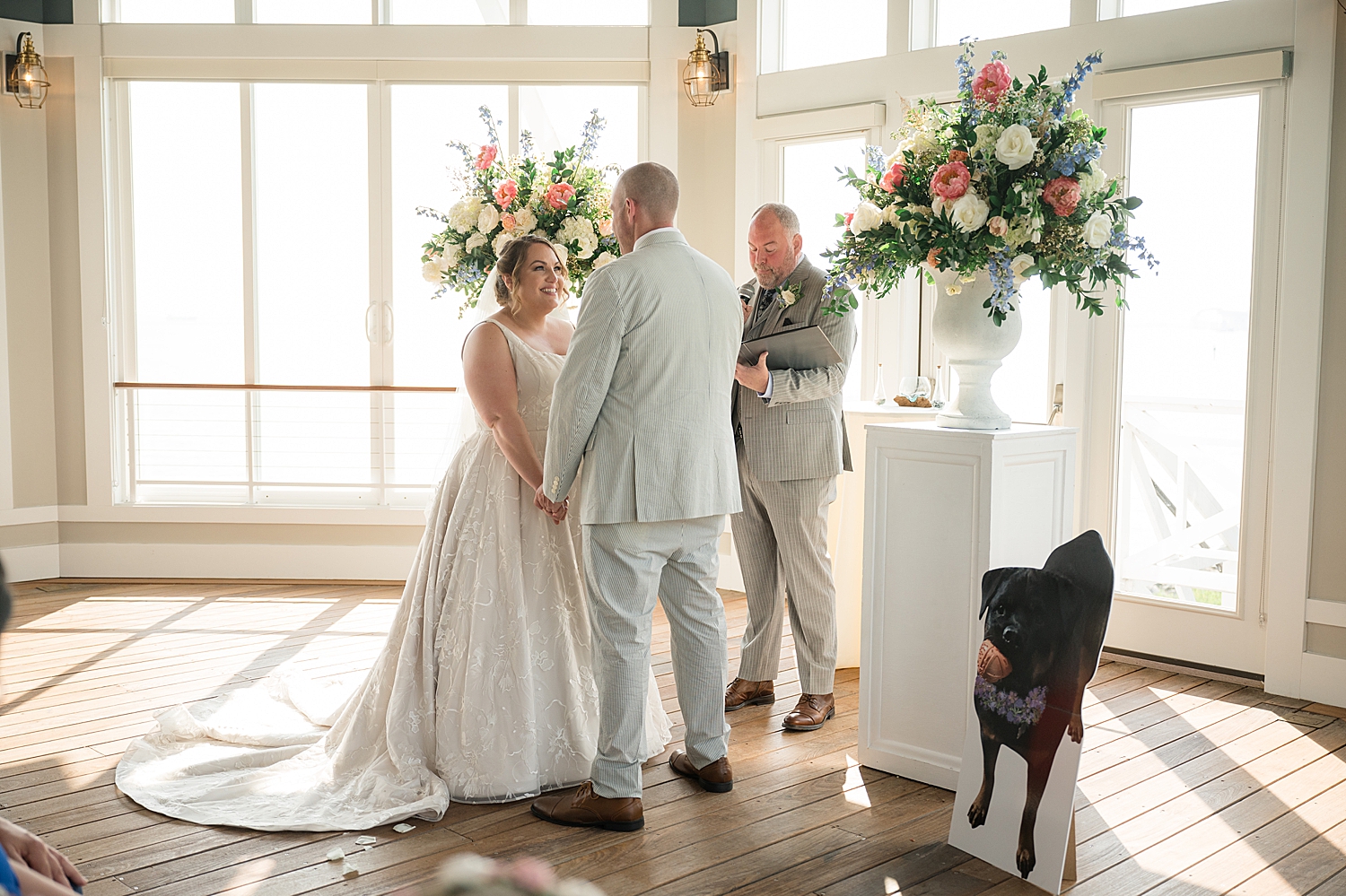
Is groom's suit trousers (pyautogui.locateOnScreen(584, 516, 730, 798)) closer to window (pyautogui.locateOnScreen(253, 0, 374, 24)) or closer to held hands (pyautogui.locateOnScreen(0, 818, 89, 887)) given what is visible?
held hands (pyautogui.locateOnScreen(0, 818, 89, 887))

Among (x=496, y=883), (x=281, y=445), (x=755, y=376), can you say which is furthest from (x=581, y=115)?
(x=496, y=883)

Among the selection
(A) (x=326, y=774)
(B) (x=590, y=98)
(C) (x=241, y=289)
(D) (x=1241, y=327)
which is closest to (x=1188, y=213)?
(D) (x=1241, y=327)

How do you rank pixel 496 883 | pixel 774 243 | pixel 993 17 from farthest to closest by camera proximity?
pixel 993 17, pixel 774 243, pixel 496 883

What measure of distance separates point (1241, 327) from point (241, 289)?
4.78 meters

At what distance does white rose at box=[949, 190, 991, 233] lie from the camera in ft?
9.02

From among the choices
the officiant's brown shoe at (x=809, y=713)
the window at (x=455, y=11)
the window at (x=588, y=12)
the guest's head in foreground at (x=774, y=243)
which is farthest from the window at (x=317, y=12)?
the officiant's brown shoe at (x=809, y=713)

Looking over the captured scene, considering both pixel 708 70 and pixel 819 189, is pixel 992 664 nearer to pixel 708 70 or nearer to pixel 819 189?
pixel 819 189

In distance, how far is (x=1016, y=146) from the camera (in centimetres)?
269

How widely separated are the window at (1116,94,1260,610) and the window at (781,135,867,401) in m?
1.30

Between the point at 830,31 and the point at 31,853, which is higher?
the point at 830,31

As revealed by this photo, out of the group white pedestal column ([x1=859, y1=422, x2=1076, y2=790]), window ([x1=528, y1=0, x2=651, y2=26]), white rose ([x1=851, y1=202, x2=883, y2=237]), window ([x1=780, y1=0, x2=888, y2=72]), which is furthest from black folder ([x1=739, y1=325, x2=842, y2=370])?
window ([x1=528, y1=0, x2=651, y2=26])

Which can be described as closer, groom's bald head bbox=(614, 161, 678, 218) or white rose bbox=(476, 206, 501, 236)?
groom's bald head bbox=(614, 161, 678, 218)

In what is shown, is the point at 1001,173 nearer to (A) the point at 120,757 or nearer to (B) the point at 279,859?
(B) the point at 279,859

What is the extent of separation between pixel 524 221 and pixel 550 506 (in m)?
1.10
